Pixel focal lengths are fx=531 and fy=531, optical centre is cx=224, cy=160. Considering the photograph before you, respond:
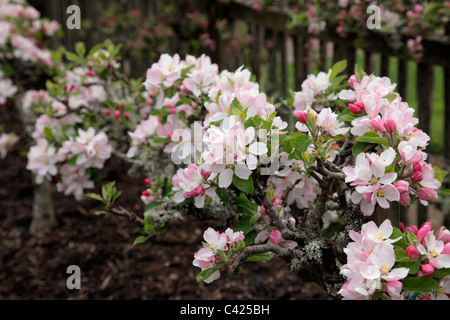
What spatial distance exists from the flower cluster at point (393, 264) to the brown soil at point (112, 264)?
1.52 metres

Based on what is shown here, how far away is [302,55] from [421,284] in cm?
249

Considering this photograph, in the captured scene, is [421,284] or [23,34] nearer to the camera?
[421,284]

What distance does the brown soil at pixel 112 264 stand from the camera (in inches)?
110

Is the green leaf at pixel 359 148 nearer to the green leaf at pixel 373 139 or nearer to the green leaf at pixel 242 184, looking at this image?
the green leaf at pixel 373 139

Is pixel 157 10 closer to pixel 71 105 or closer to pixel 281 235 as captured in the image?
pixel 71 105

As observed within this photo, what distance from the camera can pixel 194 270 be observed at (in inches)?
119

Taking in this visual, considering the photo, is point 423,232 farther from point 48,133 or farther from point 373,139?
point 48,133

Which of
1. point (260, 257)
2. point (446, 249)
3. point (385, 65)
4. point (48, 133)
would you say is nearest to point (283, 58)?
point (385, 65)

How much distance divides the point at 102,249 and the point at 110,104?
1.17 meters

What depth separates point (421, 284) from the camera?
1193 mm

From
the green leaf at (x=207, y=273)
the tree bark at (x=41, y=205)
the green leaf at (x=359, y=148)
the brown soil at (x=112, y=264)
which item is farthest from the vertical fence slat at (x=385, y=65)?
the tree bark at (x=41, y=205)

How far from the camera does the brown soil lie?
2807 mm

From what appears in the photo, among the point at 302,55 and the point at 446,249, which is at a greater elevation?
the point at 302,55

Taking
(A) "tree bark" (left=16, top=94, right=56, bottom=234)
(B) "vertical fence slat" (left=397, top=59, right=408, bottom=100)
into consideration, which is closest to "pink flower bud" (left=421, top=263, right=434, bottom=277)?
(B) "vertical fence slat" (left=397, top=59, right=408, bottom=100)
